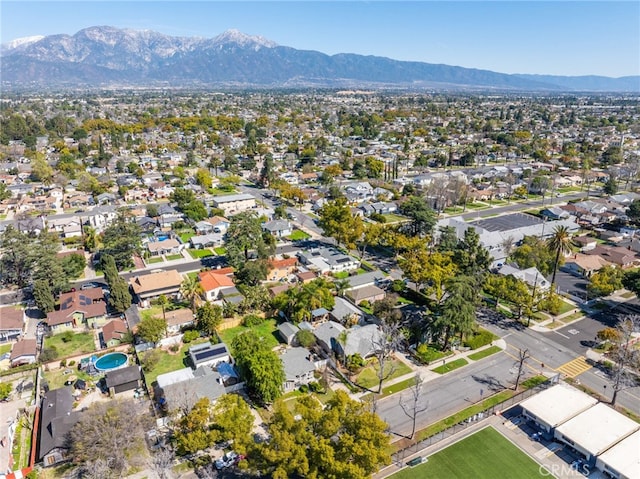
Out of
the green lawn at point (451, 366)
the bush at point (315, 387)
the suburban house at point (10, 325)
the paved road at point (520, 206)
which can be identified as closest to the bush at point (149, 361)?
the bush at point (315, 387)

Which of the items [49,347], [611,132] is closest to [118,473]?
[49,347]

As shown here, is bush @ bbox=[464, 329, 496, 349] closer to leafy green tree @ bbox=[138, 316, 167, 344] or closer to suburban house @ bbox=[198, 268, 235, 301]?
suburban house @ bbox=[198, 268, 235, 301]

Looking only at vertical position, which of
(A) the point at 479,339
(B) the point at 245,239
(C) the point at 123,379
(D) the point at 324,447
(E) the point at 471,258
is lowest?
(C) the point at 123,379

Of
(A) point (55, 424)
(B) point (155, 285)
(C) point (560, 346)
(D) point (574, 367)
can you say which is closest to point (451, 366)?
(D) point (574, 367)

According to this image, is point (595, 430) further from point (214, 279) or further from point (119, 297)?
point (119, 297)

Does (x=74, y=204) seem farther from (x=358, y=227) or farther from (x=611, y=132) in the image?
(x=611, y=132)

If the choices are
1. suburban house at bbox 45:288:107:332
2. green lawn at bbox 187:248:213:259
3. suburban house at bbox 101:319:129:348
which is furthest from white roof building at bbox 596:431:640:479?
green lawn at bbox 187:248:213:259
